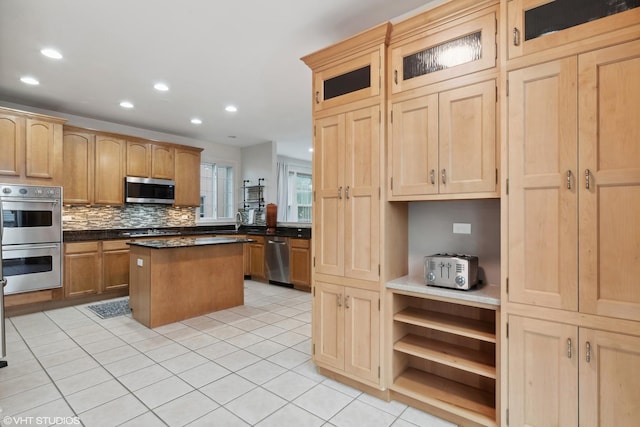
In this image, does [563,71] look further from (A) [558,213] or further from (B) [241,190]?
(B) [241,190]

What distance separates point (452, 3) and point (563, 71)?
0.78 metres

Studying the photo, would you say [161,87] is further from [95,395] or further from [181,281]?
[95,395]

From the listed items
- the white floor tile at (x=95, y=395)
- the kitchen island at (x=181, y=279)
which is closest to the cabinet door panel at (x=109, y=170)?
the kitchen island at (x=181, y=279)

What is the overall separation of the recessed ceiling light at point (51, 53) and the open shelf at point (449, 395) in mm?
4149

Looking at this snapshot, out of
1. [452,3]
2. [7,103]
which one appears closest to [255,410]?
[452,3]

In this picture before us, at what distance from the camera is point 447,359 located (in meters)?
2.10

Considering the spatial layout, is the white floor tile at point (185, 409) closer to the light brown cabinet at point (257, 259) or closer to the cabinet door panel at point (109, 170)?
the light brown cabinet at point (257, 259)

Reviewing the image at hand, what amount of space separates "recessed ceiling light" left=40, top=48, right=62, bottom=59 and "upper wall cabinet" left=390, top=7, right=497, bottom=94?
3.13 metres

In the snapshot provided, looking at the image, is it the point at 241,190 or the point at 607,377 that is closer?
the point at 607,377

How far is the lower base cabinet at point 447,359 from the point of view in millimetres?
2010

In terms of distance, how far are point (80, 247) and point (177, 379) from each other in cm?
319

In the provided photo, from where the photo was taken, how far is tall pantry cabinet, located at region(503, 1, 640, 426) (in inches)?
59.4

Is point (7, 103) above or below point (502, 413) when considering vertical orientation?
above

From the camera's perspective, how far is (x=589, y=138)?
1580mm
